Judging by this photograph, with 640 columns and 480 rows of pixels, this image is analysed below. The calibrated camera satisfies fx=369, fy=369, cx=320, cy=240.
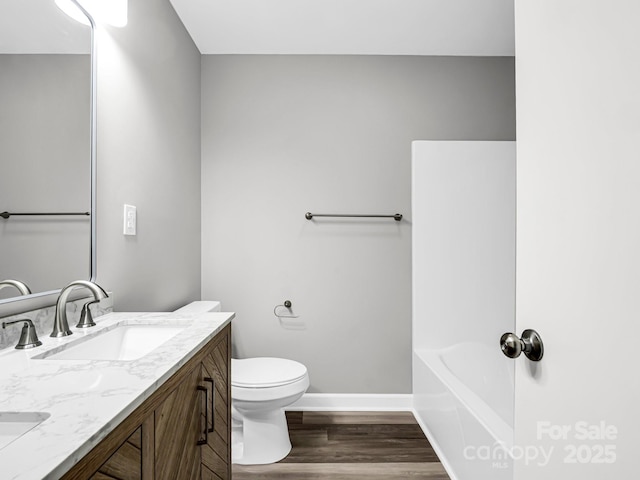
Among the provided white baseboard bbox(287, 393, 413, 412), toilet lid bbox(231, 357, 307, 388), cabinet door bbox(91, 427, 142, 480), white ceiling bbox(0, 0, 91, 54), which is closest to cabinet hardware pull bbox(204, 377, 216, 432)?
cabinet door bbox(91, 427, 142, 480)

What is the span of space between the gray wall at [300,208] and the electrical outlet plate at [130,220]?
0.90 m

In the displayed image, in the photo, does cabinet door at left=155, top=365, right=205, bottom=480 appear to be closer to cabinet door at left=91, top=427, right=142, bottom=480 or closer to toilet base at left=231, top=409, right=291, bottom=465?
cabinet door at left=91, top=427, right=142, bottom=480

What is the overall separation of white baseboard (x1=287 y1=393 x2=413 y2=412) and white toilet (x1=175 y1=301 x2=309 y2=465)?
1.57ft

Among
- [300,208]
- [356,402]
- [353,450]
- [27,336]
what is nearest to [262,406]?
[353,450]

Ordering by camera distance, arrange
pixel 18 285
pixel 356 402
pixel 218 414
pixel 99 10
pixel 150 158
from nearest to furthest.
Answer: pixel 18 285, pixel 218 414, pixel 99 10, pixel 150 158, pixel 356 402

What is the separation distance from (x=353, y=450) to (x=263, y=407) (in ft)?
1.89

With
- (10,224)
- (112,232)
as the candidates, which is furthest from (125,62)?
(10,224)

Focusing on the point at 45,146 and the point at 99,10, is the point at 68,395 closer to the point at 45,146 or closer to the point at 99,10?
the point at 45,146

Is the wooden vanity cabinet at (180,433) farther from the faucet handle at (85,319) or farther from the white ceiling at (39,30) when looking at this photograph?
the white ceiling at (39,30)

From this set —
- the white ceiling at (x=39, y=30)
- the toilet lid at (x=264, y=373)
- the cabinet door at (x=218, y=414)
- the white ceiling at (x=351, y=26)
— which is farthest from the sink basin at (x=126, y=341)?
the white ceiling at (x=351, y=26)

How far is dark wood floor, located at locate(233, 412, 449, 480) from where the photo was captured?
1.80 m

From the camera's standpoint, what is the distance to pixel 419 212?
2.51 m

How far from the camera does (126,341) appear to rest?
1.25 metres

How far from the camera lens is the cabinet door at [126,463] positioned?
57cm
